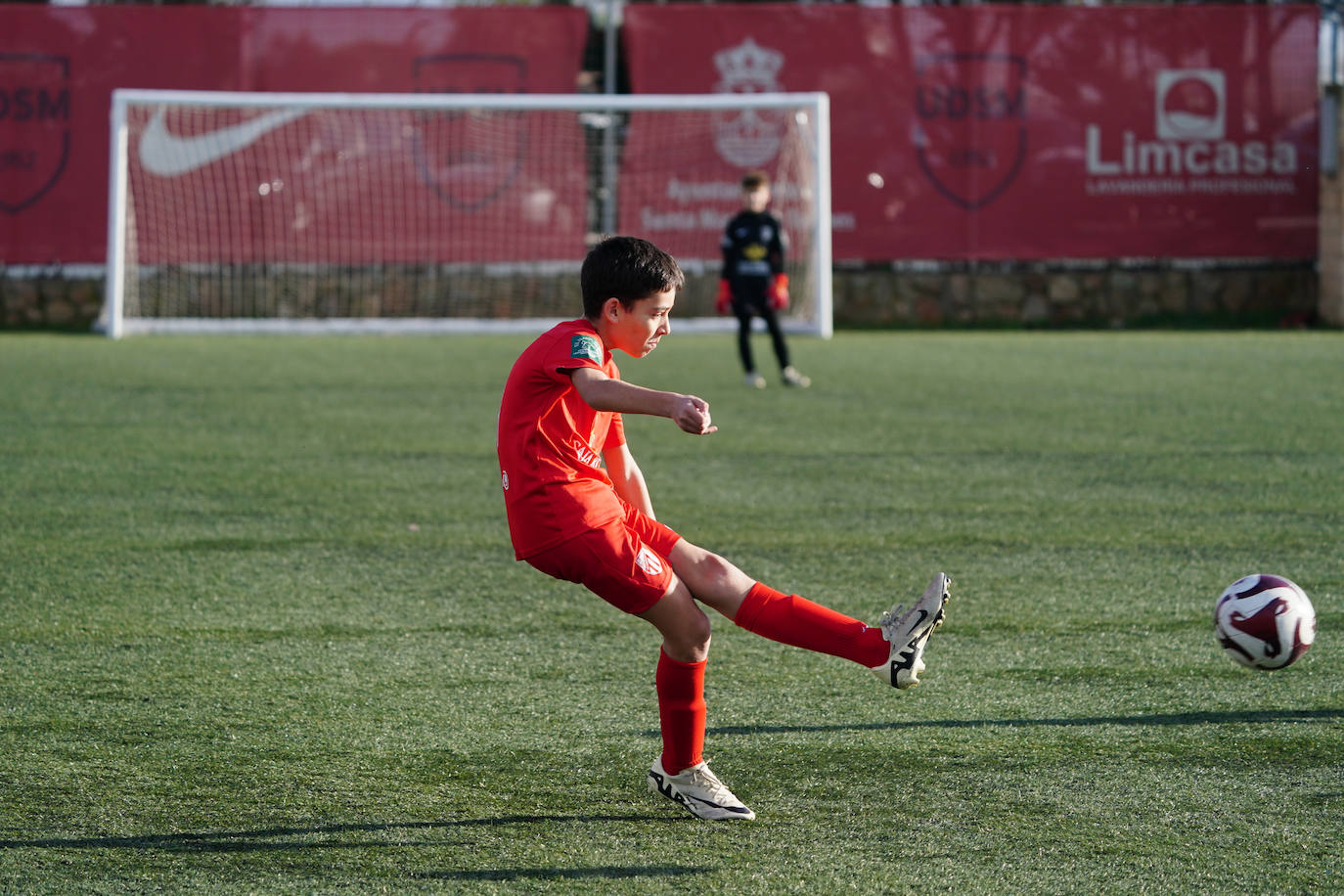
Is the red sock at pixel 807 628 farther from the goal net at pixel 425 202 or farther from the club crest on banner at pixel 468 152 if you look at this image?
the club crest on banner at pixel 468 152

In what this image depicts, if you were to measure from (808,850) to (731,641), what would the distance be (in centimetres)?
179

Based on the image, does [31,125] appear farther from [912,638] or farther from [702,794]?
[912,638]

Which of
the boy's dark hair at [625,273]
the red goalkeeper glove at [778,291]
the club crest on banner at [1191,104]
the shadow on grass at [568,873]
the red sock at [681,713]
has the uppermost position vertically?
the club crest on banner at [1191,104]

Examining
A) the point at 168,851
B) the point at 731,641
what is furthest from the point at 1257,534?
the point at 168,851

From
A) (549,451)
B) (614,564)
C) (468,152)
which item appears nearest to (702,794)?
(614,564)

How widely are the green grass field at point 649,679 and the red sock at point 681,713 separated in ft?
0.45

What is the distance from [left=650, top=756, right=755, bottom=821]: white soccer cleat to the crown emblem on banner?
17407 millimetres

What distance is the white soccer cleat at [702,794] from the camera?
10.8 ft

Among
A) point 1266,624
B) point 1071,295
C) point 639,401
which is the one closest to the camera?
point 639,401

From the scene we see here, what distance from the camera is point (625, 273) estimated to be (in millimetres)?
3250

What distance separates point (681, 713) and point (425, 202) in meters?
16.8

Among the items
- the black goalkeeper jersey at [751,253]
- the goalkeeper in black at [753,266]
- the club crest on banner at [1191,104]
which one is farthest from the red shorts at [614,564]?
the club crest on banner at [1191,104]

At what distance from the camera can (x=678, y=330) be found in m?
18.2

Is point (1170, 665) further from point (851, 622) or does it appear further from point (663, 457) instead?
point (663, 457)
